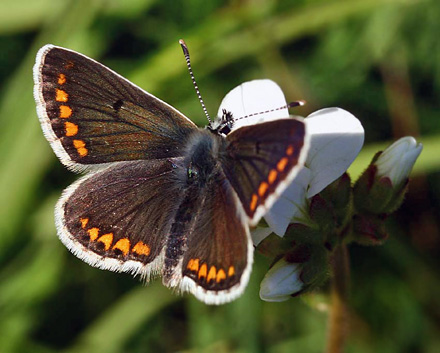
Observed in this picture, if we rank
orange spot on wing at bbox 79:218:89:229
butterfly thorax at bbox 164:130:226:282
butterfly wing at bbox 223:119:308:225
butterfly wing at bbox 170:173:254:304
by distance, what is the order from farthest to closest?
A: orange spot on wing at bbox 79:218:89:229 → butterfly thorax at bbox 164:130:226:282 → butterfly wing at bbox 170:173:254:304 → butterfly wing at bbox 223:119:308:225

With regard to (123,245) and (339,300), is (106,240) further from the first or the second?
(339,300)

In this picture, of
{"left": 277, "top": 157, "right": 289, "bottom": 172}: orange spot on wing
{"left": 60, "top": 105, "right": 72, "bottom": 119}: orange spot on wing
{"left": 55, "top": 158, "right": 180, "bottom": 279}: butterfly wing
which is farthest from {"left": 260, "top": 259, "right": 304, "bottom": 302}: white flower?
{"left": 60, "top": 105, "right": 72, "bottom": 119}: orange spot on wing

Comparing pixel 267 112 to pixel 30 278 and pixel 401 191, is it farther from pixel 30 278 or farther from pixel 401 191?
pixel 30 278

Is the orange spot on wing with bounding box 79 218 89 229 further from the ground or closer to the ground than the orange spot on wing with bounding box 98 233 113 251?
further from the ground

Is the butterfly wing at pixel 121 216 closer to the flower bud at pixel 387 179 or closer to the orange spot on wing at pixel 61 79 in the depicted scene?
the orange spot on wing at pixel 61 79

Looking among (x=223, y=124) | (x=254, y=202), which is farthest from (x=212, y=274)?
(x=223, y=124)

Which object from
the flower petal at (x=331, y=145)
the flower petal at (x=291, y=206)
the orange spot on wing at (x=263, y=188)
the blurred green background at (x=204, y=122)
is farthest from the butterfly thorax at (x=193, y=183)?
the blurred green background at (x=204, y=122)

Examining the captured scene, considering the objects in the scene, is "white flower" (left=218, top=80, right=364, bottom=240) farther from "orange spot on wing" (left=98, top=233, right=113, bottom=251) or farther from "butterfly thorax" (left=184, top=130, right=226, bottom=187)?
"orange spot on wing" (left=98, top=233, right=113, bottom=251)
